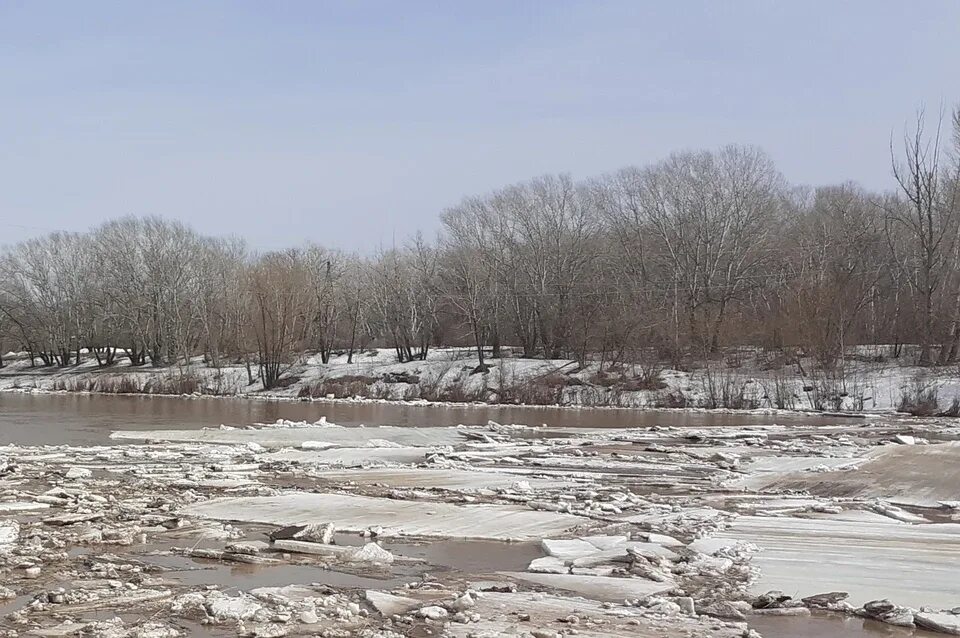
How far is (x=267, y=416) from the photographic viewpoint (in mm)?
29516

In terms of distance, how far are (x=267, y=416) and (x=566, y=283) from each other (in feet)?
81.8

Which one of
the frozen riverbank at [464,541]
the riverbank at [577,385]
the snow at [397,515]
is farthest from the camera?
the riverbank at [577,385]

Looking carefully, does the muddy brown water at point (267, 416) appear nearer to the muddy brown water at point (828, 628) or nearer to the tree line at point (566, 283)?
the tree line at point (566, 283)

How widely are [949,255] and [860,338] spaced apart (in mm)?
5838

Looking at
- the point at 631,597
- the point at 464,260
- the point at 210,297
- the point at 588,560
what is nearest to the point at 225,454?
the point at 588,560

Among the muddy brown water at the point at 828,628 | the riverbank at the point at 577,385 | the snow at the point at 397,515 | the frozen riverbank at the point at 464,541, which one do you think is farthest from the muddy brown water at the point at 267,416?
the muddy brown water at the point at 828,628

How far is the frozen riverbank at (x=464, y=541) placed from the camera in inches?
259

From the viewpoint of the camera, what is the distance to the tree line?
1590 inches

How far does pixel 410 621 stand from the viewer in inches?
251

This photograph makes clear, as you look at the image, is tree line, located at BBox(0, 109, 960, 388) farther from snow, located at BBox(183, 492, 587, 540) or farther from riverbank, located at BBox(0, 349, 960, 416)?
snow, located at BBox(183, 492, 587, 540)

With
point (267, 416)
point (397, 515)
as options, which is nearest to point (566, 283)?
point (267, 416)

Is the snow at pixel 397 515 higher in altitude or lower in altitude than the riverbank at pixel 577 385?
lower

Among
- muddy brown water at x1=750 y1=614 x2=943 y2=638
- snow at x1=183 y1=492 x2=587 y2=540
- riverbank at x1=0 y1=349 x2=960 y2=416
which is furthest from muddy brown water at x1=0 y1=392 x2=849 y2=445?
muddy brown water at x1=750 y1=614 x2=943 y2=638

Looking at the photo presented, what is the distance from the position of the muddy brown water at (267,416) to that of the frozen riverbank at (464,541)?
7.39 metres
